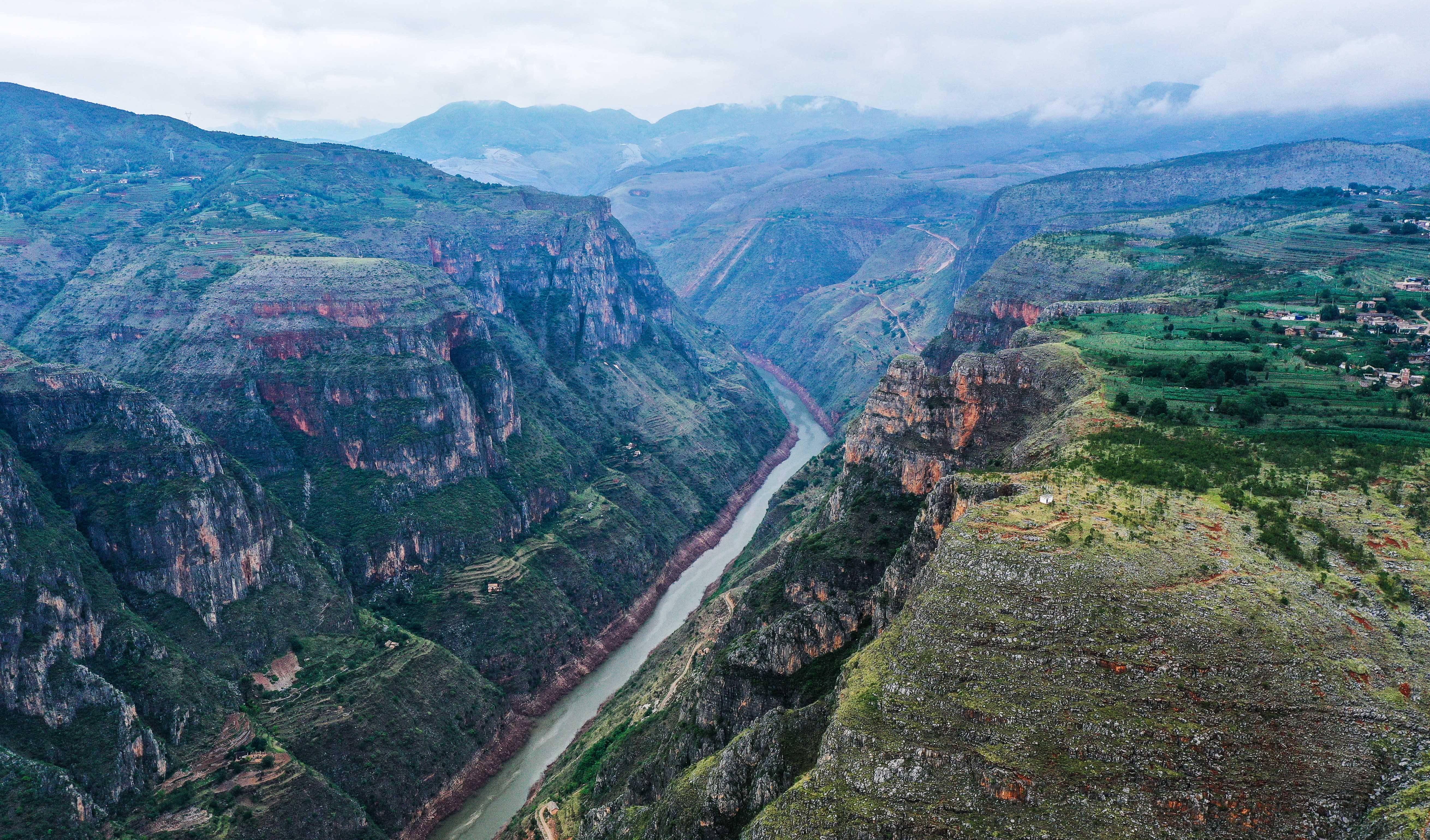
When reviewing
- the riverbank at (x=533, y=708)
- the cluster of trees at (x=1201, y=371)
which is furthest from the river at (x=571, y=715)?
the cluster of trees at (x=1201, y=371)

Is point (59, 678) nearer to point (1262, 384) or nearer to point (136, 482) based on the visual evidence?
point (136, 482)

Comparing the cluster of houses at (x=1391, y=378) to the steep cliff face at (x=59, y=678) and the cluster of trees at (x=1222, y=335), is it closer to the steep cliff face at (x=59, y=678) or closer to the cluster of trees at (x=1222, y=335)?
the cluster of trees at (x=1222, y=335)

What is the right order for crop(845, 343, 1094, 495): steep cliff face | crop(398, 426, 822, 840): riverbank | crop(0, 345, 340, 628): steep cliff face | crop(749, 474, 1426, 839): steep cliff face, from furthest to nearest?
1. crop(398, 426, 822, 840): riverbank
2. crop(0, 345, 340, 628): steep cliff face
3. crop(845, 343, 1094, 495): steep cliff face
4. crop(749, 474, 1426, 839): steep cliff face

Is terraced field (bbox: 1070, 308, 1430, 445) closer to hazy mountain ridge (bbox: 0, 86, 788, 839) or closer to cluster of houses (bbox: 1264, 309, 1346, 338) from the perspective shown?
cluster of houses (bbox: 1264, 309, 1346, 338)

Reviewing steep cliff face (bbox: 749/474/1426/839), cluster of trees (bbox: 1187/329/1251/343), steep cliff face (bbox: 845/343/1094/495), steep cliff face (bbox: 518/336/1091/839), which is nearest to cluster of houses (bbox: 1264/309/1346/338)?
cluster of trees (bbox: 1187/329/1251/343)

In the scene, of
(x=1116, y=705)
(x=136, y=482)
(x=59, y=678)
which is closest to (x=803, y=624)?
(x=1116, y=705)

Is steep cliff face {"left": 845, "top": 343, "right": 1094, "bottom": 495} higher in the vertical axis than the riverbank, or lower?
higher

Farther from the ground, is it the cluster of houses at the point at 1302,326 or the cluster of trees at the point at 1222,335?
the cluster of houses at the point at 1302,326
